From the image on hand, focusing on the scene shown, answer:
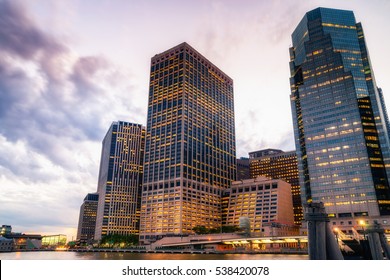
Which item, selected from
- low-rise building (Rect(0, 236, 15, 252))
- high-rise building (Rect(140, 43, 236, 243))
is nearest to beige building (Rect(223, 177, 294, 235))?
high-rise building (Rect(140, 43, 236, 243))

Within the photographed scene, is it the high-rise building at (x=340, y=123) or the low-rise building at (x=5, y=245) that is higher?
the high-rise building at (x=340, y=123)

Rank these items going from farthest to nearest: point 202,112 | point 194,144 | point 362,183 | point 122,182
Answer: point 122,182
point 202,112
point 194,144
point 362,183

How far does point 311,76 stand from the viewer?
115m

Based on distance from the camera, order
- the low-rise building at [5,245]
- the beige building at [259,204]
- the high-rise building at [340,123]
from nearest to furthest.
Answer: the high-rise building at [340,123] < the low-rise building at [5,245] < the beige building at [259,204]

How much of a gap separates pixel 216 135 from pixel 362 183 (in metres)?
83.5

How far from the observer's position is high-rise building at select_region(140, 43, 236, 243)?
136 m

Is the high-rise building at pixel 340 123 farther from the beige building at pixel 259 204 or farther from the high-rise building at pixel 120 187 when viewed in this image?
the high-rise building at pixel 120 187

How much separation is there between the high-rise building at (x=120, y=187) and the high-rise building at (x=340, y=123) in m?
109

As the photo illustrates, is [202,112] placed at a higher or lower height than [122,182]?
higher

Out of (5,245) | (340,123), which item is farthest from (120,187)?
(340,123)

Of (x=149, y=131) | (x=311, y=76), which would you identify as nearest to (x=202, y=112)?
(x=149, y=131)

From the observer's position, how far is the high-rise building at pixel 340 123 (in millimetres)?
94875

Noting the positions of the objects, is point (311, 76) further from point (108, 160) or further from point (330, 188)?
point (108, 160)

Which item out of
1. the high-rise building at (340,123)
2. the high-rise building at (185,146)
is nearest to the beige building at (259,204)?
the high-rise building at (185,146)
